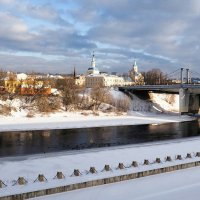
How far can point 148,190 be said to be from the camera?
15.4m

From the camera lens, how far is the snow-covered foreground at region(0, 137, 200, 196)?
52.9 ft

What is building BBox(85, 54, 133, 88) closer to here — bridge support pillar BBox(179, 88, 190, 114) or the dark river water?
bridge support pillar BBox(179, 88, 190, 114)

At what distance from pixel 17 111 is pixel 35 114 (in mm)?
2323

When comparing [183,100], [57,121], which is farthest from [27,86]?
[183,100]

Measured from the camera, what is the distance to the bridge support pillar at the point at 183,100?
63969 mm

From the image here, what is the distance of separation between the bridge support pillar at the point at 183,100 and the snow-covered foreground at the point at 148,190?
1842 inches

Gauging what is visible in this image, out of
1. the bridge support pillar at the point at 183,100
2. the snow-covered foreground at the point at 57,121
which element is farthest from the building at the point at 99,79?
the snow-covered foreground at the point at 57,121

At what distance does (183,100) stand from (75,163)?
153ft

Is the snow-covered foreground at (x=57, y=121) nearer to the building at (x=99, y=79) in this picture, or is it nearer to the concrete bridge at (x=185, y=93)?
the concrete bridge at (x=185, y=93)

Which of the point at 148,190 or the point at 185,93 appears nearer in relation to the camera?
the point at 148,190

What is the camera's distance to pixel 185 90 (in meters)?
65.5

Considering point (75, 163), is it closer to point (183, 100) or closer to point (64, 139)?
point (64, 139)

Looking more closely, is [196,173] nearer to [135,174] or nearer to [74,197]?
[135,174]

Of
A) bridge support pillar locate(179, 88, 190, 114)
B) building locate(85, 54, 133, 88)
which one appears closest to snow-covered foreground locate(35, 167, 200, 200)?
bridge support pillar locate(179, 88, 190, 114)
